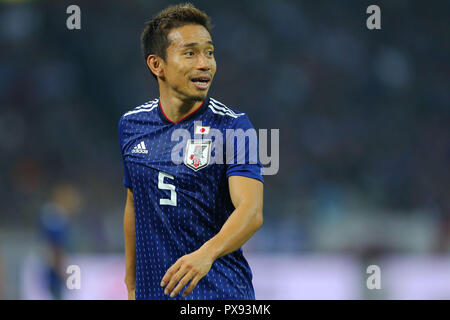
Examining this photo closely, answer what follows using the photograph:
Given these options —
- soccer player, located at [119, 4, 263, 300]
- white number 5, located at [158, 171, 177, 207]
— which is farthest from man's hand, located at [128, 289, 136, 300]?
white number 5, located at [158, 171, 177, 207]

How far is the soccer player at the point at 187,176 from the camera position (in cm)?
268

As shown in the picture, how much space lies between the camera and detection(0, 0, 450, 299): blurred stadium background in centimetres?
838

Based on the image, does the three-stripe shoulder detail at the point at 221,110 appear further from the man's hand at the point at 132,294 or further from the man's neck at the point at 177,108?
the man's hand at the point at 132,294

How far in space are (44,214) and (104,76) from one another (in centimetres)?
426

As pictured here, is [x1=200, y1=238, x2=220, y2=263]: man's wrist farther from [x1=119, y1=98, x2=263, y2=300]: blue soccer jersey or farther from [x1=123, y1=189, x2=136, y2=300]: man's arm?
[x1=123, y1=189, x2=136, y2=300]: man's arm

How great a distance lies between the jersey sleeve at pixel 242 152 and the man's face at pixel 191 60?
221 millimetres

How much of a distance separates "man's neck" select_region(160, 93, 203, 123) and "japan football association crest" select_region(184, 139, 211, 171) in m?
0.17

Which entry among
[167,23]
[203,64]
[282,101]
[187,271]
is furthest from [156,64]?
[282,101]

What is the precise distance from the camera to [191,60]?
8.79 ft

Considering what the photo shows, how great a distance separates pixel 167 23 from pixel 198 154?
0.59m

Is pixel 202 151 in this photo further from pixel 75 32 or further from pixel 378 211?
pixel 75 32

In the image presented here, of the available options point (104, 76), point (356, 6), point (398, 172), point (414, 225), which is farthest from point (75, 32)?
point (414, 225)

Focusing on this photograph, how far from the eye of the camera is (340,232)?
363 inches

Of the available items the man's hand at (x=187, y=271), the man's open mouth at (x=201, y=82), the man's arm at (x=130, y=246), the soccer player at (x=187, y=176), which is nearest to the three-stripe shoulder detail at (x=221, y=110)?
the soccer player at (x=187, y=176)
